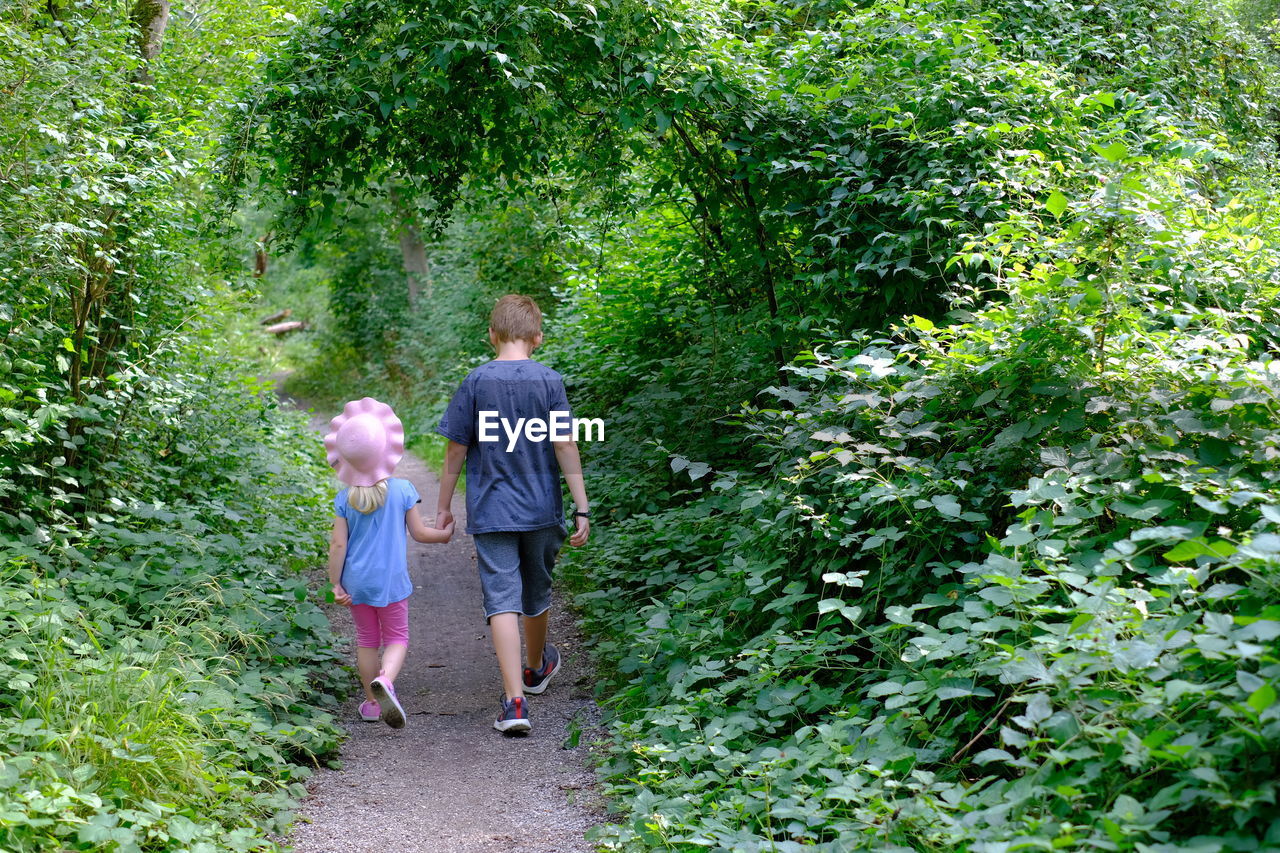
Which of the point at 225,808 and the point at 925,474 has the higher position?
the point at 925,474

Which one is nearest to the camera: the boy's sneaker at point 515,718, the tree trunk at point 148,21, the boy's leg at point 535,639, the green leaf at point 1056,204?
the green leaf at point 1056,204

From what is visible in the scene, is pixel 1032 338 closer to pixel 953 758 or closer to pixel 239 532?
pixel 953 758

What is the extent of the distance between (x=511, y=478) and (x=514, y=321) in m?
0.83

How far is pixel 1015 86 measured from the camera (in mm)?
5578

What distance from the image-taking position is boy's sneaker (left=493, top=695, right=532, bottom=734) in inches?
187

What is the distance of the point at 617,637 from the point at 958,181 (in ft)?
11.0

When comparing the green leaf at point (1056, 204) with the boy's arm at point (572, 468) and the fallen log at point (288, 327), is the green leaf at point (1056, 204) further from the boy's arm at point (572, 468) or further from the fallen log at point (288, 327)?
the fallen log at point (288, 327)

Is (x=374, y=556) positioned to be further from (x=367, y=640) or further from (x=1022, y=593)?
(x=1022, y=593)

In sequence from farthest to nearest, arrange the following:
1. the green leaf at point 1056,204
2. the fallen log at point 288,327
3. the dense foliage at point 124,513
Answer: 1. the fallen log at point 288,327
2. the green leaf at point 1056,204
3. the dense foliage at point 124,513

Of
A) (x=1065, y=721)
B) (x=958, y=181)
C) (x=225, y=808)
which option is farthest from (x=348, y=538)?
(x=958, y=181)

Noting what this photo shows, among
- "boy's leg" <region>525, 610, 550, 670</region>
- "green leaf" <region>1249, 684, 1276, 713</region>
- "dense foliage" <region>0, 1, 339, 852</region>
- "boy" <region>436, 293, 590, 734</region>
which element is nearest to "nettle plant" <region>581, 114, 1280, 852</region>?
"green leaf" <region>1249, 684, 1276, 713</region>

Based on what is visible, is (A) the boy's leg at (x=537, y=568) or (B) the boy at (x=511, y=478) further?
(A) the boy's leg at (x=537, y=568)

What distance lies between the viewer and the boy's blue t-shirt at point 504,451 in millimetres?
4863

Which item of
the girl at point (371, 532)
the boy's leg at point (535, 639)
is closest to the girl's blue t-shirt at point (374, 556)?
the girl at point (371, 532)
